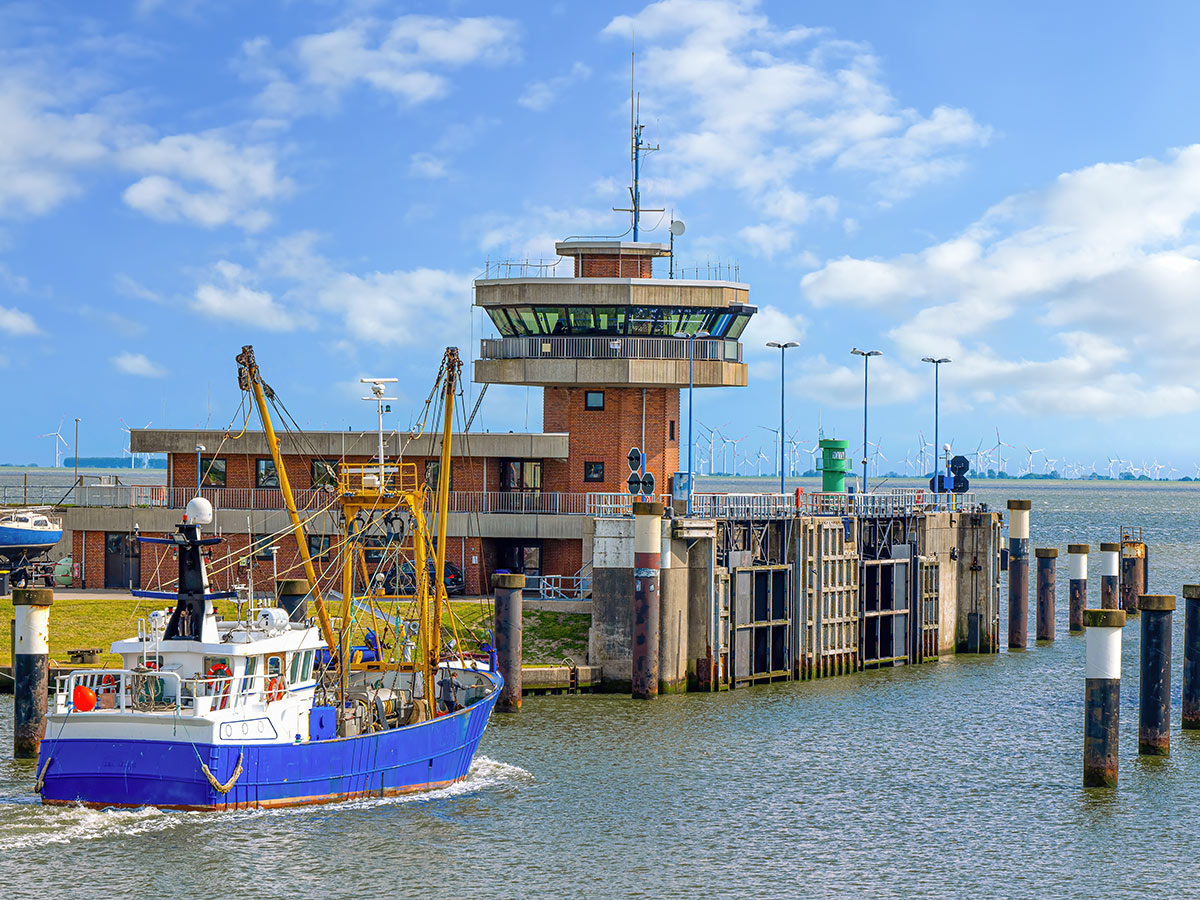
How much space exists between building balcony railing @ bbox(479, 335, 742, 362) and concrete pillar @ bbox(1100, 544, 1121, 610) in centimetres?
2654

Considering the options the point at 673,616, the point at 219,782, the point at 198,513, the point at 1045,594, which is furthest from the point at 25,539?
the point at 1045,594

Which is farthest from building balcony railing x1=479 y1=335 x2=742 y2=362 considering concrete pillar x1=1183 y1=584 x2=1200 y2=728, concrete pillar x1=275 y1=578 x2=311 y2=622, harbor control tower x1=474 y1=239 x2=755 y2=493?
concrete pillar x1=1183 y1=584 x2=1200 y2=728

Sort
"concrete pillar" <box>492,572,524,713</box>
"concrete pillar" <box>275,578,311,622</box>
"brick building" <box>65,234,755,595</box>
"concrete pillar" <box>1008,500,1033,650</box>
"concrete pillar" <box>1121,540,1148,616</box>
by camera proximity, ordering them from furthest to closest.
→ 1. "concrete pillar" <box>1121,540,1148,616</box>
2. "concrete pillar" <box>1008,500,1033,650</box>
3. "brick building" <box>65,234,755,595</box>
4. "concrete pillar" <box>275,578,311,622</box>
5. "concrete pillar" <box>492,572,524,713</box>

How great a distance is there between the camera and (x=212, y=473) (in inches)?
3150

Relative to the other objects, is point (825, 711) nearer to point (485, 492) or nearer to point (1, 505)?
point (485, 492)

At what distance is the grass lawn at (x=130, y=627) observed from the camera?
64.8 metres

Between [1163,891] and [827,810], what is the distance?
10.3m

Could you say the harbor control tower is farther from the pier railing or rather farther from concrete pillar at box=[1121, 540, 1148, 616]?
concrete pillar at box=[1121, 540, 1148, 616]

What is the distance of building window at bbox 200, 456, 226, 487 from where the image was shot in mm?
79812

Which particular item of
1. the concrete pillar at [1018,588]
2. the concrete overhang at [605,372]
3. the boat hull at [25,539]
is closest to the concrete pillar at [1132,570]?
the concrete pillar at [1018,588]

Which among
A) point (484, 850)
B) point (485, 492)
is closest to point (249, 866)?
point (484, 850)

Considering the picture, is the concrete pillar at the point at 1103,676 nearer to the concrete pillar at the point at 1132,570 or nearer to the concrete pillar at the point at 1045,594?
the concrete pillar at the point at 1045,594

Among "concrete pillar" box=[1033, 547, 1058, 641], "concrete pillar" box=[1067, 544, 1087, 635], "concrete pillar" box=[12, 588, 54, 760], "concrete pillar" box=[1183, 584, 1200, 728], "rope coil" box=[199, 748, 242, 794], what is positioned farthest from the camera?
"concrete pillar" box=[1067, 544, 1087, 635]

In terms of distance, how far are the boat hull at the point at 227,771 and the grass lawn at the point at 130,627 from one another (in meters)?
15.7
